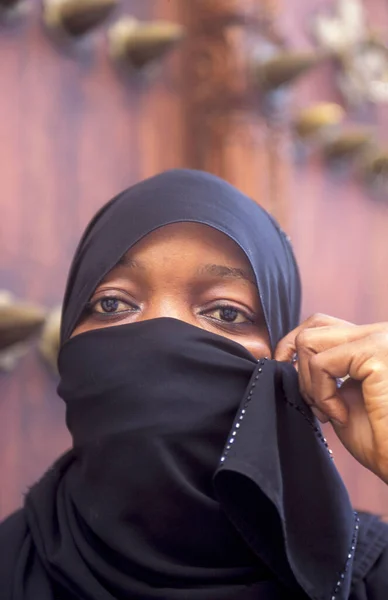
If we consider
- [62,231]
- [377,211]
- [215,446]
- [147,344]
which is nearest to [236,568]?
[215,446]

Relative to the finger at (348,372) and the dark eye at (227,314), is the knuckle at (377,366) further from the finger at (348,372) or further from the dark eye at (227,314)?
the dark eye at (227,314)

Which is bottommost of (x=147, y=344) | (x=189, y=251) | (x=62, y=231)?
(x=147, y=344)

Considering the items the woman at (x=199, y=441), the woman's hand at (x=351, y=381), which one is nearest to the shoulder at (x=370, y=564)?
the woman at (x=199, y=441)

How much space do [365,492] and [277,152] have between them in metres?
0.86

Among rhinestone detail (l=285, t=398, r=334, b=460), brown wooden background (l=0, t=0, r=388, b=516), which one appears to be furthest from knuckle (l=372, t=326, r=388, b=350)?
brown wooden background (l=0, t=0, r=388, b=516)

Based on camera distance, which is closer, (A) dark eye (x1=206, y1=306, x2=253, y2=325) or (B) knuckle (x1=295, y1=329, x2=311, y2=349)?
(B) knuckle (x1=295, y1=329, x2=311, y2=349)

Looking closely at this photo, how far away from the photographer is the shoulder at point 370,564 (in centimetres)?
88

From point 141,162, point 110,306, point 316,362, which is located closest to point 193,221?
point 110,306

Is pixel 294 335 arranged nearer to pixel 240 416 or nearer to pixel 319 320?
pixel 319 320

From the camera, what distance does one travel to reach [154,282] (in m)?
0.93

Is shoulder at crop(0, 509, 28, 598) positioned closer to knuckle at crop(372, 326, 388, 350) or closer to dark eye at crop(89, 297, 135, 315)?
dark eye at crop(89, 297, 135, 315)

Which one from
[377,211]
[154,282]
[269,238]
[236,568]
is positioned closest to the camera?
[236,568]

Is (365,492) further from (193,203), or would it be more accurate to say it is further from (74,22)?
(74,22)

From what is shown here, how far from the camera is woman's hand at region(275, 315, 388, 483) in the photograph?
0.78 metres
